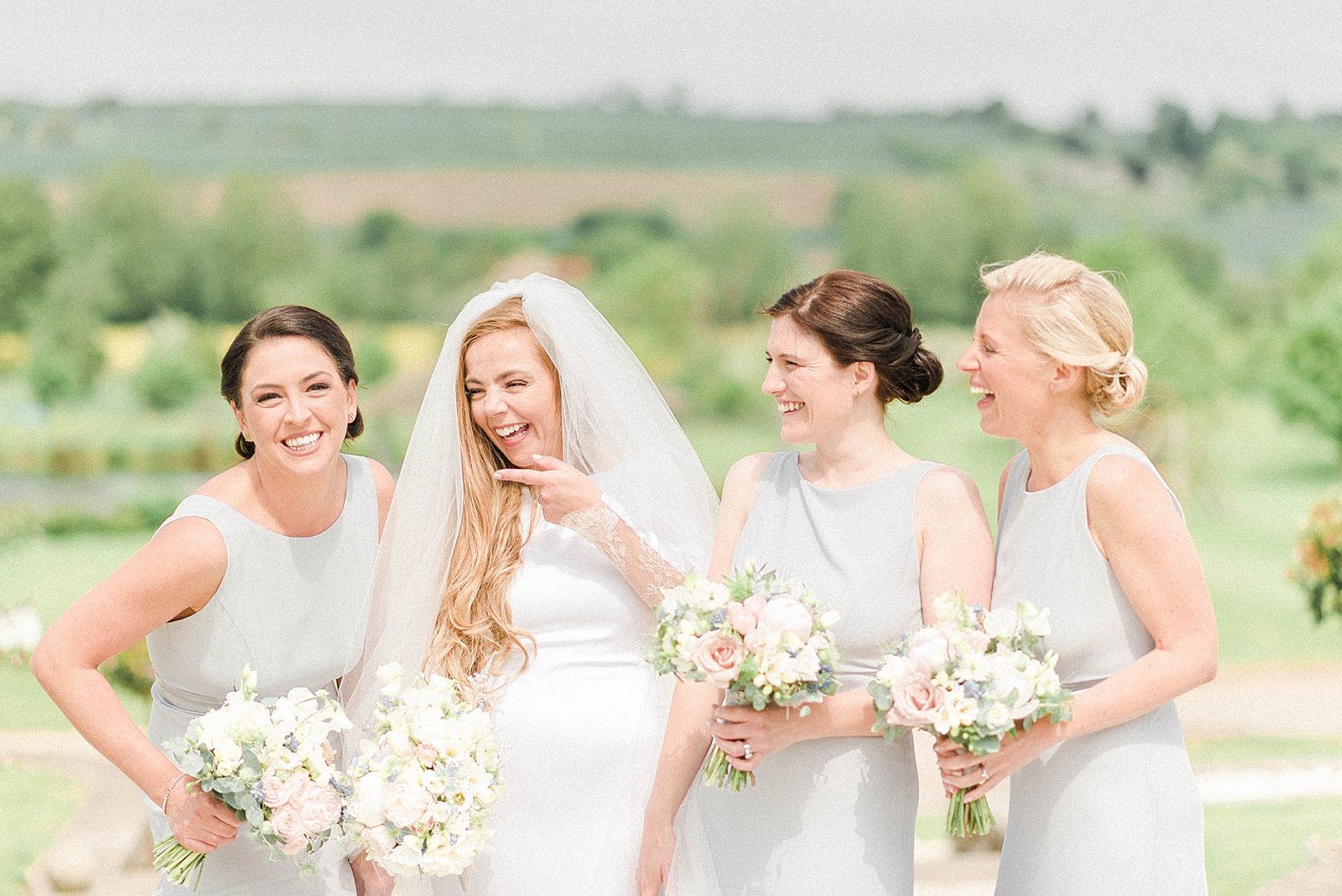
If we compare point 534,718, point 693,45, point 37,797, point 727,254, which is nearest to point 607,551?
point 534,718

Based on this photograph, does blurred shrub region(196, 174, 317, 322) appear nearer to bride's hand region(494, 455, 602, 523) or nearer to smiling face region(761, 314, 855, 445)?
bride's hand region(494, 455, 602, 523)

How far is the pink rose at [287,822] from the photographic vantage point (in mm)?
2660

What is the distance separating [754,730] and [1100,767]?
0.79m

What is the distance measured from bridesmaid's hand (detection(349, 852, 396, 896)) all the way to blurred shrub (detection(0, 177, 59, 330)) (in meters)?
10.1

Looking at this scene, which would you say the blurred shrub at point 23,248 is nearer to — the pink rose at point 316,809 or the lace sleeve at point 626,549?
the lace sleeve at point 626,549

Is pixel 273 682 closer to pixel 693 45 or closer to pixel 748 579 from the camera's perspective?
pixel 748 579

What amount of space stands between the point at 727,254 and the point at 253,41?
210 inches

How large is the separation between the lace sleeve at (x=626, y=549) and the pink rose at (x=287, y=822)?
100cm

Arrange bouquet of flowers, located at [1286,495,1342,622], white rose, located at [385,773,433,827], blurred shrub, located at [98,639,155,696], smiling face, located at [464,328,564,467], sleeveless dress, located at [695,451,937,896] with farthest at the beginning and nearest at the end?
1. blurred shrub, located at [98,639,155,696]
2. bouquet of flowers, located at [1286,495,1342,622]
3. smiling face, located at [464,328,564,467]
4. sleeveless dress, located at [695,451,937,896]
5. white rose, located at [385,773,433,827]

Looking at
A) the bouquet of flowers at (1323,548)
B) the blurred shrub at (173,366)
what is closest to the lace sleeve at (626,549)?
the bouquet of flowers at (1323,548)

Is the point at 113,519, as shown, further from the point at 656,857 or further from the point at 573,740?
the point at 656,857

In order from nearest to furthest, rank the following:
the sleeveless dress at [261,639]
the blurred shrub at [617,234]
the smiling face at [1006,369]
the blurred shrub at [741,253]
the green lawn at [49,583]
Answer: the smiling face at [1006,369] < the sleeveless dress at [261,639] < the green lawn at [49,583] < the blurred shrub at [741,253] < the blurred shrub at [617,234]

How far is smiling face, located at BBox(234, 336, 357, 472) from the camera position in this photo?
10.1ft

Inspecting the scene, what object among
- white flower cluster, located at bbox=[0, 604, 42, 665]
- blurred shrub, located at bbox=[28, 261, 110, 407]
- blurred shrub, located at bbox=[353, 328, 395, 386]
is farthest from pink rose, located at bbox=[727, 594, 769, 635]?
blurred shrub, located at bbox=[28, 261, 110, 407]
